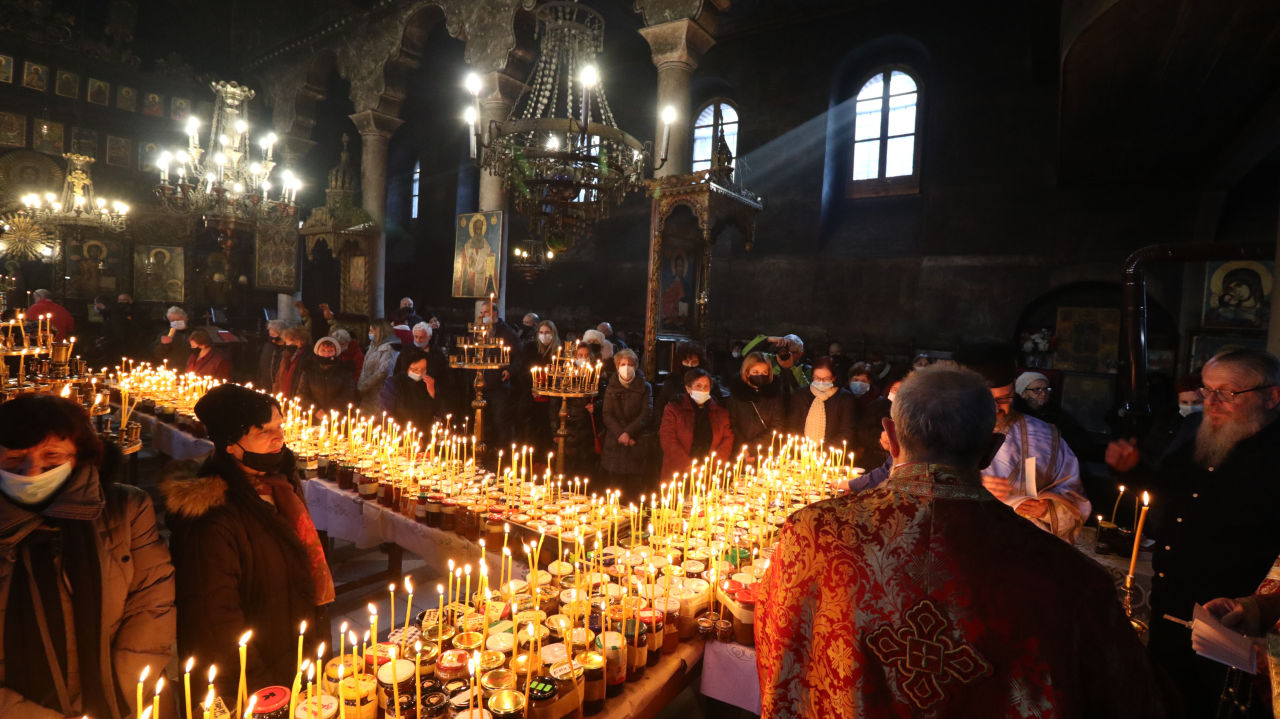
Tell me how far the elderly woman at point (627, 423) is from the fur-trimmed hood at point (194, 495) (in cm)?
423

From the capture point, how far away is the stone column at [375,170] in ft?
45.7

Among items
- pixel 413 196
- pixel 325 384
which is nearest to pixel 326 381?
pixel 325 384

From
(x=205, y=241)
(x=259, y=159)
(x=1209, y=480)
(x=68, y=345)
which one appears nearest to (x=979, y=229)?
(x=1209, y=480)

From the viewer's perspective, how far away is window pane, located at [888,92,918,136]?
1346cm

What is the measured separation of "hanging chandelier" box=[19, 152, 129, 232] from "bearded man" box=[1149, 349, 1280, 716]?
19.9 meters

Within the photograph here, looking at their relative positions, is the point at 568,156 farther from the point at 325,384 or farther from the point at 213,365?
the point at 213,365

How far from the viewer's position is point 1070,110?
5.91 m

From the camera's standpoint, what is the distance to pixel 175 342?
35.6ft

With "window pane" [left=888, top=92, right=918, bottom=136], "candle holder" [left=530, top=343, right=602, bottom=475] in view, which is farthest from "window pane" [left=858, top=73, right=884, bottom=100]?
"candle holder" [left=530, top=343, right=602, bottom=475]

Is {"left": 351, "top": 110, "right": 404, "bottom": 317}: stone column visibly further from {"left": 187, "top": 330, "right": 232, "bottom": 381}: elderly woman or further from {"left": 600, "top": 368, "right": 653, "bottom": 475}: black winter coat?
{"left": 600, "top": 368, "right": 653, "bottom": 475}: black winter coat

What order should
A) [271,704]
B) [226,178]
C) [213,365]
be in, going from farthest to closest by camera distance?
1. [226,178]
2. [213,365]
3. [271,704]

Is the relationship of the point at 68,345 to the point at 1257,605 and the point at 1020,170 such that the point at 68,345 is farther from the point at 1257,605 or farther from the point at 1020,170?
the point at 1020,170

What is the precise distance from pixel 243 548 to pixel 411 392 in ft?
15.9

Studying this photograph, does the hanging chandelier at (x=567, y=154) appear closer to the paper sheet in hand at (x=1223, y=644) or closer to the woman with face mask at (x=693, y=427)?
the woman with face mask at (x=693, y=427)
